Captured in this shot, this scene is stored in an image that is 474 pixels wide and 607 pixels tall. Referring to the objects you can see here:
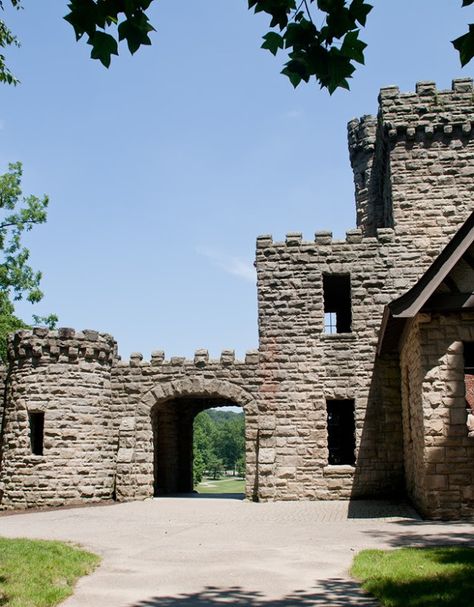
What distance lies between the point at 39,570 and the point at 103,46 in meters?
5.62

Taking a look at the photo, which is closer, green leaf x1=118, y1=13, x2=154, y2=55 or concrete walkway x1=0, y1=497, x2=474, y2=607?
green leaf x1=118, y1=13, x2=154, y2=55

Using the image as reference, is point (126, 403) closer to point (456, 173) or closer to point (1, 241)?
point (456, 173)

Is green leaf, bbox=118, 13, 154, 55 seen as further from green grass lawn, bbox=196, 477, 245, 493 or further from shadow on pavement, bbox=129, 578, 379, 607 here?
green grass lawn, bbox=196, 477, 245, 493

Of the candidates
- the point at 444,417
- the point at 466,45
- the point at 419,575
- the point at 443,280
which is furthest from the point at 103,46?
the point at 444,417

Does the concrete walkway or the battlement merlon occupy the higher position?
the battlement merlon

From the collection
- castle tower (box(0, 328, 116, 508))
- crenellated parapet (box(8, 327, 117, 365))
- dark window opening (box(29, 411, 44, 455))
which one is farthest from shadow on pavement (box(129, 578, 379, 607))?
dark window opening (box(29, 411, 44, 455))

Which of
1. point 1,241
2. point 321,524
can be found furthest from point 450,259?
point 1,241

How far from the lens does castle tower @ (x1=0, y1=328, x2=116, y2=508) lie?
17.5 m

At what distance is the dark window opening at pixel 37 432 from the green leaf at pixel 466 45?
15.7m

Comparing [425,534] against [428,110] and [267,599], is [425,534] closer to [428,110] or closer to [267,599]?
[267,599]

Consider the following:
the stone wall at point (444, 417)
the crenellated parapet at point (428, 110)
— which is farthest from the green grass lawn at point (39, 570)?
the crenellated parapet at point (428, 110)

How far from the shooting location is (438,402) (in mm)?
12016

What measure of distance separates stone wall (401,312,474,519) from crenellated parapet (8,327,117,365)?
943 centimetres

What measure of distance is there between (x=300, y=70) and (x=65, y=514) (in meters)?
12.7
